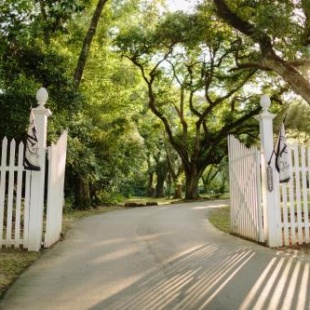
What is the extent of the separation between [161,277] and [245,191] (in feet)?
14.0

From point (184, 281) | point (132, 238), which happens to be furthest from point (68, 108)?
point (184, 281)

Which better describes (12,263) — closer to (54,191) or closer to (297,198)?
(54,191)

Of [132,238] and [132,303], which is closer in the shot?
[132,303]

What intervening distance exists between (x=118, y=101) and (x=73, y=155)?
9160mm

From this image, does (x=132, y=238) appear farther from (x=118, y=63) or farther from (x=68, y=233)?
(x=118, y=63)

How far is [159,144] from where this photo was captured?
1746 inches

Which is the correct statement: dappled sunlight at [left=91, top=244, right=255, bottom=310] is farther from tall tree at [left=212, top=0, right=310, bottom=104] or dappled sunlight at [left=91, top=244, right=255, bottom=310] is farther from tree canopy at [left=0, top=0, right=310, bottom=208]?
tall tree at [left=212, top=0, right=310, bottom=104]

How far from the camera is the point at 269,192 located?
9.02 meters

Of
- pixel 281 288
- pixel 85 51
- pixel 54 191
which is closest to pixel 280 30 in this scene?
pixel 85 51

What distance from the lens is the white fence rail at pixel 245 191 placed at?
924 centimetres

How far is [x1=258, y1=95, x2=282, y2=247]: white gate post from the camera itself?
349 inches

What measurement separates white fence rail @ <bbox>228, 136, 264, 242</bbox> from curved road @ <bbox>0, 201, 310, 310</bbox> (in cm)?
41

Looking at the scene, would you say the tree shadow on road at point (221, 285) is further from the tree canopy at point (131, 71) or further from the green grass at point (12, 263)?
the tree canopy at point (131, 71)

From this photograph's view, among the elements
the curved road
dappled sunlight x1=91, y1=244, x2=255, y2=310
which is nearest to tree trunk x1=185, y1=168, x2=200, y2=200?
the curved road
